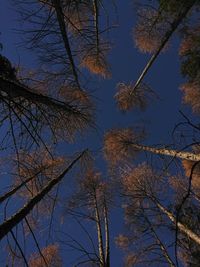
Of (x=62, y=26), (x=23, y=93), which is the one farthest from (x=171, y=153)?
(x=23, y=93)

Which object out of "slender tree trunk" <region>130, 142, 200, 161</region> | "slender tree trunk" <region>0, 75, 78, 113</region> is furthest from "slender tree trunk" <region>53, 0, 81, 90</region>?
"slender tree trunk" <region>130, 142, 200, 161</region>

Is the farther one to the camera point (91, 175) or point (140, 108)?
point (140, 108)

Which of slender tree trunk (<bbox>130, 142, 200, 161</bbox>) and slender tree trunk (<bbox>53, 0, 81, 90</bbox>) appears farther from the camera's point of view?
slender tree trunk (<bbox>130, 142, 200, 161</bbox>)

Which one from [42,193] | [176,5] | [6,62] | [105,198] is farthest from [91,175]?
[6,62]

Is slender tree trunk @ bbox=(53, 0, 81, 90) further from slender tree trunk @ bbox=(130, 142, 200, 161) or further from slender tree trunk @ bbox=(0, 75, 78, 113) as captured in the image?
slender tree trunk @ bbox=(130, 142, 200, 161)

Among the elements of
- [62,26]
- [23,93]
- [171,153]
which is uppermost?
[171,153]

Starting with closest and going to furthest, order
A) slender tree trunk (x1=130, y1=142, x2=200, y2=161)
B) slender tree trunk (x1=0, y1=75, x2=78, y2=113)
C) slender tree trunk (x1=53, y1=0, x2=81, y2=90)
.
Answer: slender tree trunk (x1=0, y1=75, x2=78, y2=113)
slender tree trunk (x1=53, y1=0, x2=81, y2=90)
slender tree trunk (x1=130, y1=142, x2=200, y2=161)

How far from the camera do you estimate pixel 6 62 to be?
4.43 meters

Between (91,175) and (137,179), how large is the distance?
6.07 feet

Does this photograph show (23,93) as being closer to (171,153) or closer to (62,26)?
(62,26)

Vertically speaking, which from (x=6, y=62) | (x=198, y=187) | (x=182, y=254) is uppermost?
(x=198, y=187)

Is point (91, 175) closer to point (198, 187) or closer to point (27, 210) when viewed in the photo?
point (198, 187)

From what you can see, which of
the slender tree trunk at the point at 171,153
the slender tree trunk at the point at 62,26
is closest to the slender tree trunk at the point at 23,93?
the slender tree trunk at the point at 62,26

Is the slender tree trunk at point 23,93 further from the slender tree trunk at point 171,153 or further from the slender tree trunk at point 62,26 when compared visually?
the slender tree trunk at point 171,153
